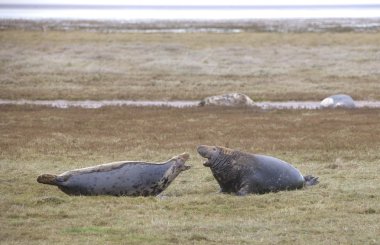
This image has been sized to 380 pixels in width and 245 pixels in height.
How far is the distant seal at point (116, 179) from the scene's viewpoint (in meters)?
14.7

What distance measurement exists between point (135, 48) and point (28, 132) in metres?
32.3

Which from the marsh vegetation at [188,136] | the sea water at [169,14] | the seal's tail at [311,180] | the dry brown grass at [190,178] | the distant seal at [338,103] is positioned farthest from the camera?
the sea water at [169,14]

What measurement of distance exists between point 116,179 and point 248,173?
233 centimetres

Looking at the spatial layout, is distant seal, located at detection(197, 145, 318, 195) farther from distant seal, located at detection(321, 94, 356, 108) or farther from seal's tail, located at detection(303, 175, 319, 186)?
distant seal, located at detection(321, 94, 356, 108)

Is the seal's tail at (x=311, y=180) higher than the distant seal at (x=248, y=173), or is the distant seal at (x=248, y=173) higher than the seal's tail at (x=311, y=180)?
the distant seal at (x=248, y=173)

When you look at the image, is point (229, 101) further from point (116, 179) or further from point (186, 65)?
point (116, 179)

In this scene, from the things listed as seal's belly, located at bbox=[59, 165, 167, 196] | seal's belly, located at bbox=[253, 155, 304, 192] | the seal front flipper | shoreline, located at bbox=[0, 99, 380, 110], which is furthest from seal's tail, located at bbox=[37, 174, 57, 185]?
shoreline, located at bbox=[0, 99, 380, 110]

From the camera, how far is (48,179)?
14.4 metres

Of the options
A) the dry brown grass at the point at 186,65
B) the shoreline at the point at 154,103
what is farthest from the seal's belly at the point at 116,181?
the dry brown grass at the point at 186,65

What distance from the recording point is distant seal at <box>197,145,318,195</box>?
15.2 meters

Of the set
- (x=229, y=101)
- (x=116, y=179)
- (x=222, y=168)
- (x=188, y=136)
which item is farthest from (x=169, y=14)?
(x=116, y=179)

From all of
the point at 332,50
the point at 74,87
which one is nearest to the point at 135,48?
the point at 332,50

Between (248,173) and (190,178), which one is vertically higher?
(248,173)

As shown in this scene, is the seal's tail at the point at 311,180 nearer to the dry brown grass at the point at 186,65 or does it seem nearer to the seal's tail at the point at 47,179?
the seal's tail at the point at 47,179
